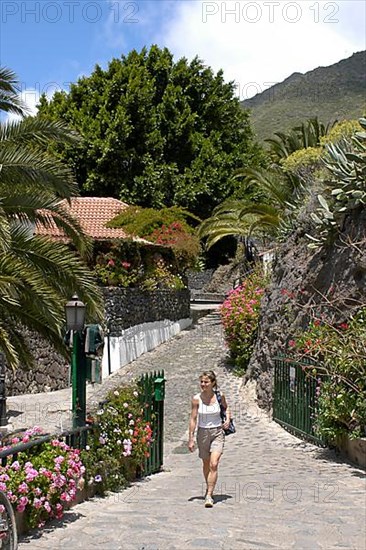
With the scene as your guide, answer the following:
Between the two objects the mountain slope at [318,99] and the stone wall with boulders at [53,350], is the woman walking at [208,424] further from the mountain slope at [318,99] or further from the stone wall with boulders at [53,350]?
the mountain slope at [318,99]

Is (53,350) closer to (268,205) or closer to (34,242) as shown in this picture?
(268,205)

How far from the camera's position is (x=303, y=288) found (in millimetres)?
14727

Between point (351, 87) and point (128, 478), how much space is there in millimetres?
90387

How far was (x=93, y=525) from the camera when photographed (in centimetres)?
695

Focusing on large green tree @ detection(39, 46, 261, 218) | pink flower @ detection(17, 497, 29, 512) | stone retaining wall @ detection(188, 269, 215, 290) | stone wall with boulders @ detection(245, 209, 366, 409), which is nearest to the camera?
pink flower @ detection(17, 497, 29, 512)

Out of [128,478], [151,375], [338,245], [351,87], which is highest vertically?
[351,87]

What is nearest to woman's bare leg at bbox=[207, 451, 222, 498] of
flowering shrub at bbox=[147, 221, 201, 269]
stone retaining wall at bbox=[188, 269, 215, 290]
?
flowering shrub at bbox=[147, 221, 201, 269]

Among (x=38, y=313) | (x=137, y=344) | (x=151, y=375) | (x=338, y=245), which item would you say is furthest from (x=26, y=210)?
(x=137, y=344)

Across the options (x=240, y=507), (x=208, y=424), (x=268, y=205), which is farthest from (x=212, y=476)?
(x=268, y=205)

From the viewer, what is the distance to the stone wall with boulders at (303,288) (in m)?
13.0

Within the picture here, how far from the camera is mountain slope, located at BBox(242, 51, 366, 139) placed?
80938 millimetres

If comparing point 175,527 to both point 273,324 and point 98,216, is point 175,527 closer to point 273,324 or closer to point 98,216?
point 273,324

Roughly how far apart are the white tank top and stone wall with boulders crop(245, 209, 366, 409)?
4357 mm

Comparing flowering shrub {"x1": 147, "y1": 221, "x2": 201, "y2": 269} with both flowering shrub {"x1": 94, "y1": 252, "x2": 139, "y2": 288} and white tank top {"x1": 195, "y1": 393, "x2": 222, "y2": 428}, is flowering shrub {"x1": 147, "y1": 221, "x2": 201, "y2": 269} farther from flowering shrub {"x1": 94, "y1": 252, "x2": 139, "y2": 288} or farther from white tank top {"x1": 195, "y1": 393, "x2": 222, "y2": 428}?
white tank top {"x1": 195, "y1": 393, "x2": 222, "y2": 428}
